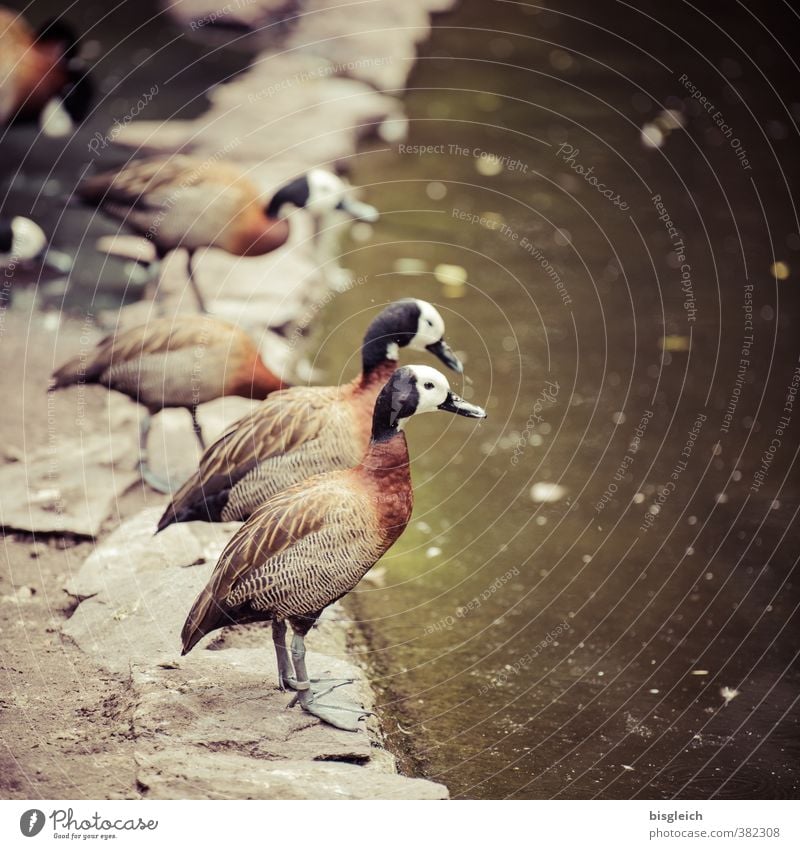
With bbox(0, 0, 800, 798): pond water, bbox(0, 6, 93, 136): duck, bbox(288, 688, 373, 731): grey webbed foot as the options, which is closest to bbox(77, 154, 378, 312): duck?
bbox(0, 0, 800, 798): pond water

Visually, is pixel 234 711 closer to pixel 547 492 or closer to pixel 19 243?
pixel 547 492

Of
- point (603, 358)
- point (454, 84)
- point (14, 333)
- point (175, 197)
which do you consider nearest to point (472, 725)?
point (603, 358)

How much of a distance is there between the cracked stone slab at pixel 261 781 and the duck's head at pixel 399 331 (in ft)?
2.89

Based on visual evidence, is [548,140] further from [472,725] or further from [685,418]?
[472,725]

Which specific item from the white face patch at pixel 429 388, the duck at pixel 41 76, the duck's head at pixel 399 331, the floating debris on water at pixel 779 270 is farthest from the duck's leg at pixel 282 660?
the duck at pixel 41 76

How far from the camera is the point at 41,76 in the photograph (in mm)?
4117

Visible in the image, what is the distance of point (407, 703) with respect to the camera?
237 centimetres

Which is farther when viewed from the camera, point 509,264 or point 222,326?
point 509,264

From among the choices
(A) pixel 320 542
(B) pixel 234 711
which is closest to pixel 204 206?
(A) pixel 320 542

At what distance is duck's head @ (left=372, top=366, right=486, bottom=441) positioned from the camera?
2.14m

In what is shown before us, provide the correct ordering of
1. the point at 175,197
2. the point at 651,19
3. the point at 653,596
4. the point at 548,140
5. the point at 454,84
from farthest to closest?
the point at 651,19, the point at 454,84, the point at 548,140, the point at 175,197, the point at 653,596

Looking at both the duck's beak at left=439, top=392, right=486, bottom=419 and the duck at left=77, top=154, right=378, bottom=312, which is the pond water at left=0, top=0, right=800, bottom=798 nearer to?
the duck at left=77, top=154, right=378, bottom=312

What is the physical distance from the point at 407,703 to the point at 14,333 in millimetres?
1895

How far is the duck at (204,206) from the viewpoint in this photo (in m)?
3.26
